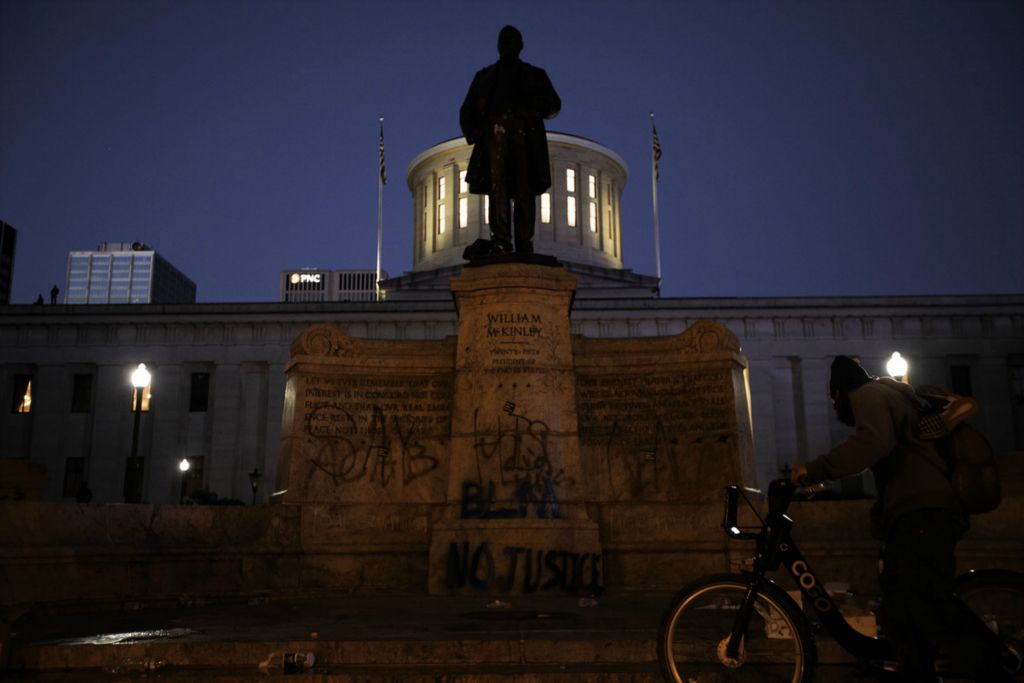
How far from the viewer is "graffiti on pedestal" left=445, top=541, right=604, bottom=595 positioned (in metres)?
9.23

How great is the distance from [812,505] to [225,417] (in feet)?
160

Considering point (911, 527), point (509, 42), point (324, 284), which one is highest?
point (324, 284)

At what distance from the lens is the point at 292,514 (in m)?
10.2

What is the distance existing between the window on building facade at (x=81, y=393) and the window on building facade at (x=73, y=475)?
3081 millimetres

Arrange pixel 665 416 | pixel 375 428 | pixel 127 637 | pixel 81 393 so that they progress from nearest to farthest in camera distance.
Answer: pixel 127 637 < pixel 375 428 < pixel 665 416 < pixel 81 393

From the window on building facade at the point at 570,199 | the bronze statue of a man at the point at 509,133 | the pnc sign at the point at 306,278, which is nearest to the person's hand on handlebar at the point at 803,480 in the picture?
the bronze statue of a man at the point at 509,133

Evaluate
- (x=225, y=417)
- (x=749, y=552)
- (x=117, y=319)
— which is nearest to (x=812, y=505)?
(x=749, y=552)

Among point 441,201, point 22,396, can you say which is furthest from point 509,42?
point 441,201

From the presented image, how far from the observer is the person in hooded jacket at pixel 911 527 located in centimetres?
416

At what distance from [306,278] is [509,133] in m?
133

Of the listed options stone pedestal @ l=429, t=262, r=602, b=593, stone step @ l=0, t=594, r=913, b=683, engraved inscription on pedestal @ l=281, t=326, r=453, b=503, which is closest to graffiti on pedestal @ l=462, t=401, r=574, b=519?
stone pedestal @ l=429, t=262, r=602, b=593

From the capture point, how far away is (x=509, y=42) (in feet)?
38.2

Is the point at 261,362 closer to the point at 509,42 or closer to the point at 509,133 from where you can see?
the point at 509,133

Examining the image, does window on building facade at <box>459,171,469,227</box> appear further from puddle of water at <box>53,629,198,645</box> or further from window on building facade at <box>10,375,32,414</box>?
puddle of water at <box>53,629,198,645</box>
